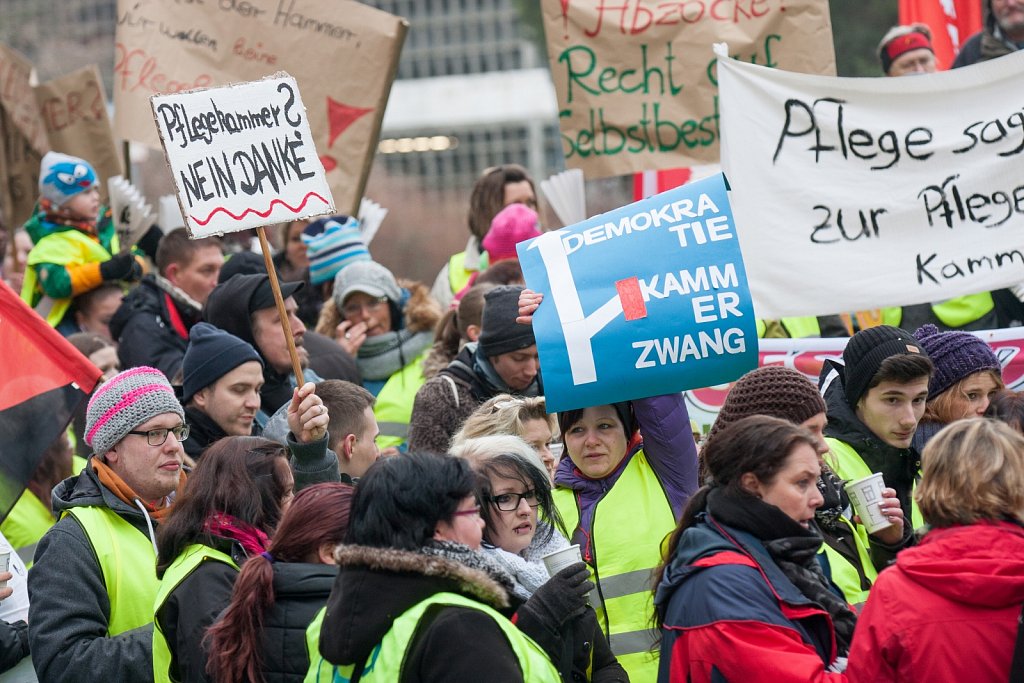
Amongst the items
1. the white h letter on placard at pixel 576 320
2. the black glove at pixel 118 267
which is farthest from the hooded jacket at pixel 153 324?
the white h letter on placard at pixel 576 320

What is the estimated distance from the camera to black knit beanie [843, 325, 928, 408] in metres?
4.90

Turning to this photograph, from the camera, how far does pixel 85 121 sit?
980cm

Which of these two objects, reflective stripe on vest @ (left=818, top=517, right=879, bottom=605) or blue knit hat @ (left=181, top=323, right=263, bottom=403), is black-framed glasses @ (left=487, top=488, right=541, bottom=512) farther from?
blue knit hat @ (left=181, top=323, right=263, bottom=403)

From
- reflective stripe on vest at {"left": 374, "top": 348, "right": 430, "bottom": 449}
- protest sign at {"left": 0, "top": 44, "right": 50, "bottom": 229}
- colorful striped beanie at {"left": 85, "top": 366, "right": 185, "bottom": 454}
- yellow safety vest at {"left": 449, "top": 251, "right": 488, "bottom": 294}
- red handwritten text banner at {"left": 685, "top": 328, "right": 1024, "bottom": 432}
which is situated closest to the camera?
colorful striped beanie at {"left": 85, "top": 366, "right": 185, "bottom": 454}

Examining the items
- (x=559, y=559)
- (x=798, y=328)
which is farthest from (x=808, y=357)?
(x=559, y=559)

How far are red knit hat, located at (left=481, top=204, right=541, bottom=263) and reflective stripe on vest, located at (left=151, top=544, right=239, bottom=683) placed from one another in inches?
142

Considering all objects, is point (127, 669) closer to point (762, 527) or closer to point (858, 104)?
point (762, 527)

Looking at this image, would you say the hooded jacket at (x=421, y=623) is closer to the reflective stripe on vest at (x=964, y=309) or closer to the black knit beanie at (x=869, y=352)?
the black knit beanie at (x=869, y=352)

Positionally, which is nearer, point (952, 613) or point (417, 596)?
point (417, 596)

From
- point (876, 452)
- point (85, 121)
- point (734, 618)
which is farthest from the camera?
point (85, 121)

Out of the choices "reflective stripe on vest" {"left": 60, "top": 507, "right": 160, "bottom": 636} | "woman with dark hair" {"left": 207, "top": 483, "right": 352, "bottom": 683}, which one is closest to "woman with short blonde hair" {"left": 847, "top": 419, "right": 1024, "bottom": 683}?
"woman with dark hair" {"left": 207, "top": 483, "right": 352, "bottom": 683}

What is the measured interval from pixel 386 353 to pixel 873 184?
251cm

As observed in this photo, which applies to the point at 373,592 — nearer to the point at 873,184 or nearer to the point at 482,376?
the point at 482,376

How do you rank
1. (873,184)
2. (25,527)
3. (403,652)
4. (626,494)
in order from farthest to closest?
(873,184) → (25,527) → (626,494) → (403,652)
